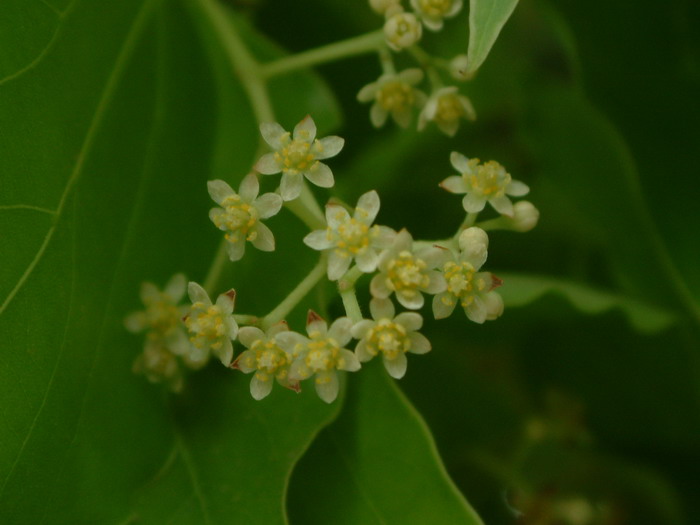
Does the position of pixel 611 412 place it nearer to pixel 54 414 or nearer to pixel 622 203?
pixel 622 203

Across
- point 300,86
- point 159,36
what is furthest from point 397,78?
point 159,36

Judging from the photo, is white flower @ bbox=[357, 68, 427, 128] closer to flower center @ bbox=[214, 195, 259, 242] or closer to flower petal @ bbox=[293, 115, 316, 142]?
flower petal @ bbox=[293, 115, 316, 142]

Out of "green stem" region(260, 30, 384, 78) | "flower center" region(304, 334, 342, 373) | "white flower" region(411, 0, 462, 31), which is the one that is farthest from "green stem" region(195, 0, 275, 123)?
"flower center" region(304, 334, 342, 373)

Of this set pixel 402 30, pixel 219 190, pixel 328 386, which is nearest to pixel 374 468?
pixel 328 386

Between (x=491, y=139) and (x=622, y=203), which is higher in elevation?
(x=491, y=139)

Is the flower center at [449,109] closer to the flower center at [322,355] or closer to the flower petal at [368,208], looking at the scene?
the flower petal at [368,208]

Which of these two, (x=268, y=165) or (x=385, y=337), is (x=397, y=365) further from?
(x=268, y=165)

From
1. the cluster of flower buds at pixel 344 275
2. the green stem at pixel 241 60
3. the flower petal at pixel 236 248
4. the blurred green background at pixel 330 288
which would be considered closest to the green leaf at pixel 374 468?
the blurred green background at pixel 330 288
